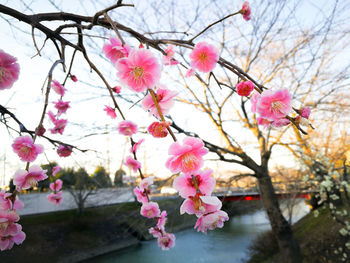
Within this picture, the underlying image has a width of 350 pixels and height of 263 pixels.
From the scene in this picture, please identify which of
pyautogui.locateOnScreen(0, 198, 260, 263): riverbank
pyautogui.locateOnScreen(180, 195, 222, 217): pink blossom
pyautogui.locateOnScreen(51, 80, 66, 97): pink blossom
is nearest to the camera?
pyautogui.locateOnScreen(180, 195, 222, 217): pink blossom

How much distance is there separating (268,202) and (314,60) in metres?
2.50

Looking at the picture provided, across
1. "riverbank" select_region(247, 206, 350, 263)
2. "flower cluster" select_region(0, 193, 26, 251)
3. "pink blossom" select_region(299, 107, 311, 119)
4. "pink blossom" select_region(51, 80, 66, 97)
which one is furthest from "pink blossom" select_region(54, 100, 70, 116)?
"riverbank" select_region(247, 206, 350, 263)

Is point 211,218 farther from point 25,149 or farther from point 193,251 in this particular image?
point 193,251

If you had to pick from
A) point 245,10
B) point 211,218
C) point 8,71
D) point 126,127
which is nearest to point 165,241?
point 126,127

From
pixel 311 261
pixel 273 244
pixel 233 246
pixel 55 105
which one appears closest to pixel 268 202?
A: pixel 311 261

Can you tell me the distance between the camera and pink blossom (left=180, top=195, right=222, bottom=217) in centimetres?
40

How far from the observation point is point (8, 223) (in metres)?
0.61

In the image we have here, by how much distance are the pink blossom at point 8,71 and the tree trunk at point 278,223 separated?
399 centimetres

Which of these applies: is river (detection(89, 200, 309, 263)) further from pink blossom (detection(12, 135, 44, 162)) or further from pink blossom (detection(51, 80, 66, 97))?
pink blossom (detection(12, 135, 44, 162))

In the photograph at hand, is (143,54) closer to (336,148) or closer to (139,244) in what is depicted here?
(336,148)

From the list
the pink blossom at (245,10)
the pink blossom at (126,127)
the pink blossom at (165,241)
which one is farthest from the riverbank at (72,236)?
the pink blossom at (245,10)

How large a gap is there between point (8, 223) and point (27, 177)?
0.45ft

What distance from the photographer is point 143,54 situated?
0.47 metres

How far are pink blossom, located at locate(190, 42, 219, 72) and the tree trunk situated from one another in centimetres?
376
